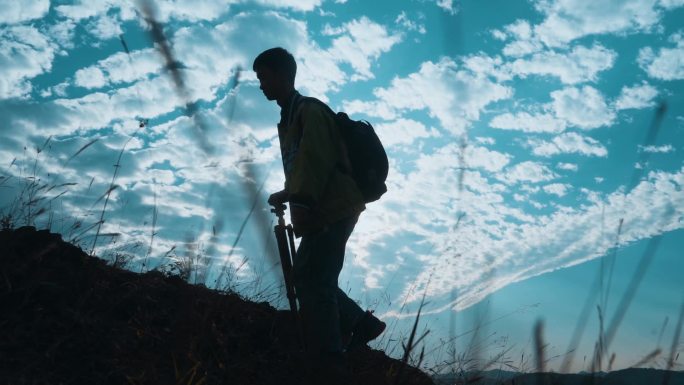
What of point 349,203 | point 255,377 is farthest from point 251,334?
point 349,203

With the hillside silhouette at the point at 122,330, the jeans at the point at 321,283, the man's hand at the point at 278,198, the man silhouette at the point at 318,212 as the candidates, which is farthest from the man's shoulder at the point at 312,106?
the hillside silhouette at the point at 122,330

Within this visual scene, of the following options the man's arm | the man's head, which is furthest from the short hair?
the man's arm

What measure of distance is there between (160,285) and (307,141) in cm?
163

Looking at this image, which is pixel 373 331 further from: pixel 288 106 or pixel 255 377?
pixel 288 106

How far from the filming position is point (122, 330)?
302 cm

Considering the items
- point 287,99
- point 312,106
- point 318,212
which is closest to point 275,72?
point 287,99

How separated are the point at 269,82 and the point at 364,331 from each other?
166cm

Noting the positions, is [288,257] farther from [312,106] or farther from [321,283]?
[312,106]

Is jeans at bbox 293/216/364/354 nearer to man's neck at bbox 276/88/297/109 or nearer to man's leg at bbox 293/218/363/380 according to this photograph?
man's leg at bbox 293/218/363/380

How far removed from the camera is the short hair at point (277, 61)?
10.6 ft

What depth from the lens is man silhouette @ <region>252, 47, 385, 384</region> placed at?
2773 mm

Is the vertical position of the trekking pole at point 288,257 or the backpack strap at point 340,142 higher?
the backpack strap at point 340,142

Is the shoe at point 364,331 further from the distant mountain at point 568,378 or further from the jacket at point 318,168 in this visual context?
the jacket at point 318,168

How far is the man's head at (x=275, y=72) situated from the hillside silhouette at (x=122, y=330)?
1.31 metres
